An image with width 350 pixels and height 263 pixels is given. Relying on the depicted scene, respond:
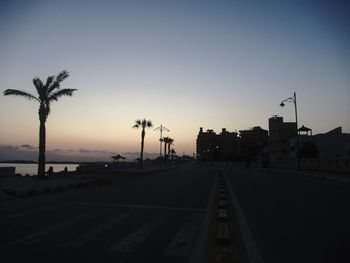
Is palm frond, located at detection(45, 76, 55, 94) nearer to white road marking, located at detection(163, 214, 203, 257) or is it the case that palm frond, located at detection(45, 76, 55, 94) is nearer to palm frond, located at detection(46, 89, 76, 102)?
palm frond, located at detection(46, 89, 76, 102)

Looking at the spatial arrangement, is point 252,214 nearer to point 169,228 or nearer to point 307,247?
point 169,228

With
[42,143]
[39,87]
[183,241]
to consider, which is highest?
[39,87]

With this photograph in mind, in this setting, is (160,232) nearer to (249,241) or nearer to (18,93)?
(249,241)

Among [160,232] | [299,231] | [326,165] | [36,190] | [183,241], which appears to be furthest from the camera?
[326,165]

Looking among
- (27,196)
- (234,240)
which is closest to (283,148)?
(27,196)

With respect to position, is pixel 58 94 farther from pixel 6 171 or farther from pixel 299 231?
pixel 299 231

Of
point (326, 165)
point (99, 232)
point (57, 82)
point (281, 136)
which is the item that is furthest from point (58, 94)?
point (281, 136)

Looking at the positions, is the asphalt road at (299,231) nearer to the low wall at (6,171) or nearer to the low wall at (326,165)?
the low wall at (6,171)

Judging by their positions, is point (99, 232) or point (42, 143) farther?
point (42, 143)

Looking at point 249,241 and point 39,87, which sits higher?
point 39,87

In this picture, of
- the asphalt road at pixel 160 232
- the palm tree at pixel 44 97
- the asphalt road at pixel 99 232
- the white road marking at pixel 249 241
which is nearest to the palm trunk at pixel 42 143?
the palm tree at pixel 44 97

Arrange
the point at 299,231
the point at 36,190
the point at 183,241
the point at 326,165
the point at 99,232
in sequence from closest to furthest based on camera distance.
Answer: the point at 183,241 < the point at 99,232 < the point at 299,231 < the point at 36,190 < the point at 326,165

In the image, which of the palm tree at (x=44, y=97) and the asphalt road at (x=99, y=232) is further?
the palm tree at (x=44, y=97)

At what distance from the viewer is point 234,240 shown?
8688 mm
